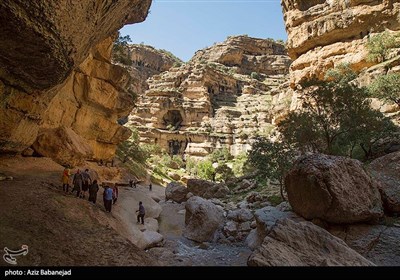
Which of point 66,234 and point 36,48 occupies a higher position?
point 36,48

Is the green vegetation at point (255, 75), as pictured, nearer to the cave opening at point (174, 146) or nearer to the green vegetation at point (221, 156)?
the cave opening at point (174, 146)

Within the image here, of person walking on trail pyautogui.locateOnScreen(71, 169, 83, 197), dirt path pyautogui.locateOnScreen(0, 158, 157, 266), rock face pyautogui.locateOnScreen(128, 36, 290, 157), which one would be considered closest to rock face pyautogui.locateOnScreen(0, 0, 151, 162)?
dirt path pyautogui.locateOnScreen(0, 158, 157, 266)

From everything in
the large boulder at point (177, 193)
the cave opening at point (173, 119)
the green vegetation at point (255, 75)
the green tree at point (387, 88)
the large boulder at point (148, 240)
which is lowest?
the large boulder at point (177, 193)

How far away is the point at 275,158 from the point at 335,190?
12.8 meters

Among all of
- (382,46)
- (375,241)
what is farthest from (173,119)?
(375,241)

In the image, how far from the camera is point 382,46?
40375 mm

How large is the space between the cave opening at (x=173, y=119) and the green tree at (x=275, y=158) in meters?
58.1

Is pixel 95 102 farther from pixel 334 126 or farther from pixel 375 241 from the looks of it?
pixel 375 241

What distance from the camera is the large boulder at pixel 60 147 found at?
2049 centimetres

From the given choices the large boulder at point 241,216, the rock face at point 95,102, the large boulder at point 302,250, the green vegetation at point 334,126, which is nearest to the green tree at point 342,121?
the green vegetation at point 334,126

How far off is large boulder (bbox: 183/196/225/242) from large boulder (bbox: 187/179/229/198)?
12.9 meters

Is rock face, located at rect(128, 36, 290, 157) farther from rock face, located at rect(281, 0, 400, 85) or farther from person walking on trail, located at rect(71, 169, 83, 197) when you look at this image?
person walking on trail, located at rect(71, 169, 83, 197)

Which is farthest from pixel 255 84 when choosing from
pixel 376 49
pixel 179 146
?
pixel 376 49

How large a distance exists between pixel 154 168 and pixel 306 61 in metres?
42.0
